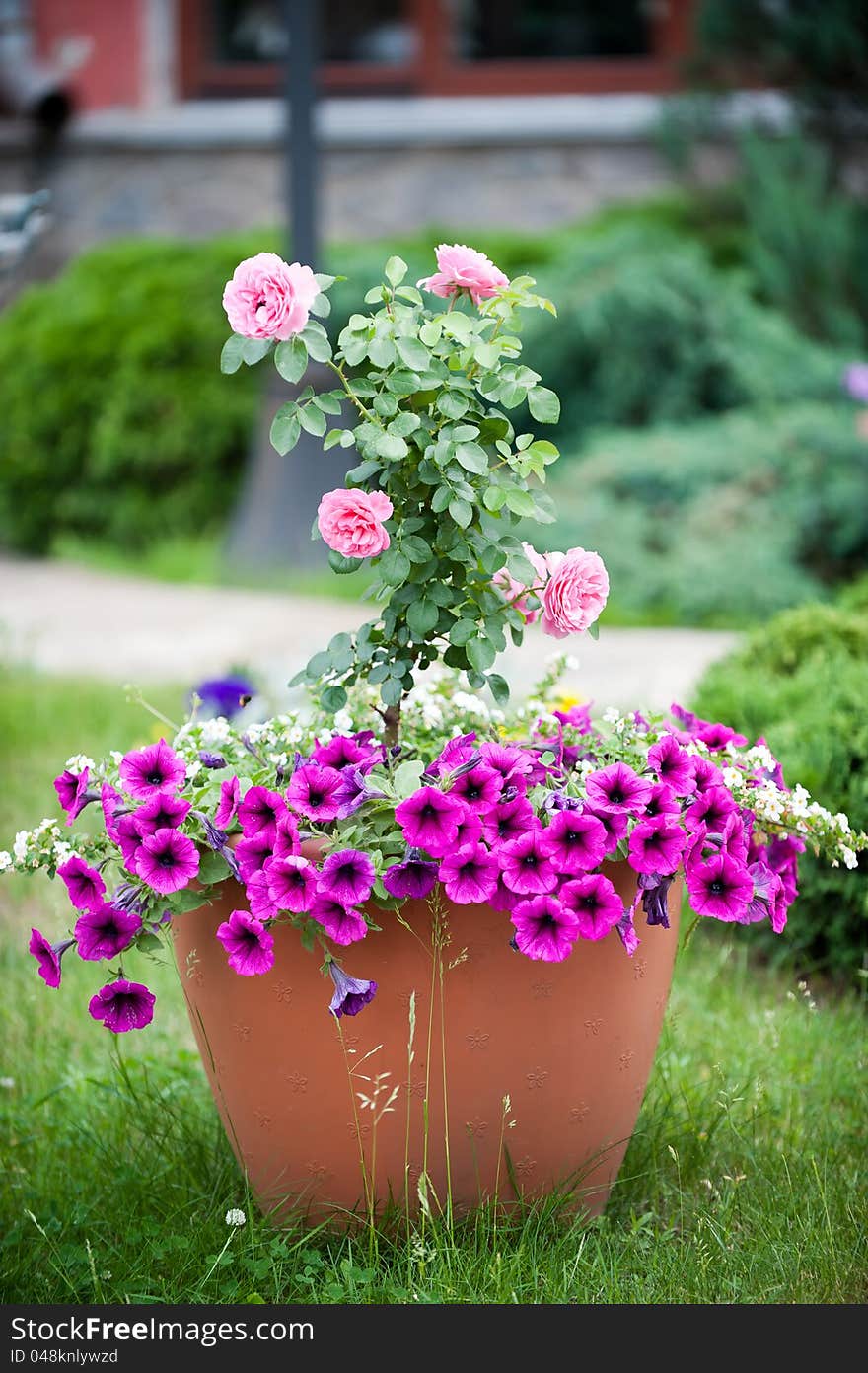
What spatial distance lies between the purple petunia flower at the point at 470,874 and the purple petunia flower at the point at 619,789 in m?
0.14

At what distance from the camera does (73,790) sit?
1758mm

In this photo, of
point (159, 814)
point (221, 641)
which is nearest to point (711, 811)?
point (159, 814)

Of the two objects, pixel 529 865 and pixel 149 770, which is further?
pixel 149 770

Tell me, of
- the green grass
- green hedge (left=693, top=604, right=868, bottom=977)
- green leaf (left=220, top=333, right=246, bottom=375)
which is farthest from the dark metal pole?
green leaf (left=220, top=333, right=246, bottom=375)

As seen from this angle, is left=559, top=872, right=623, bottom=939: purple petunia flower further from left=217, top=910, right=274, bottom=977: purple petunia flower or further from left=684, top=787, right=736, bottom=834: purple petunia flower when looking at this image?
left=217, top=910, right=274, bottom=977: purple petunia flower

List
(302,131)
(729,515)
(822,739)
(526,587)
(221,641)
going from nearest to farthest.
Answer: (526,587) → (822,739) → (221,641) → (729,515) → (302,131)

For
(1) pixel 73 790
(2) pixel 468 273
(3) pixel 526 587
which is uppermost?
(2) pixel 468 273

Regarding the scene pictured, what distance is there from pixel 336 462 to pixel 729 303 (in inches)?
71.5

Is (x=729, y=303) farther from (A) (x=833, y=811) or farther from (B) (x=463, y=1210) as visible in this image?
(B) (x=463, y=1210)

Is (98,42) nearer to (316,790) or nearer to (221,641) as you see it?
(221,641)

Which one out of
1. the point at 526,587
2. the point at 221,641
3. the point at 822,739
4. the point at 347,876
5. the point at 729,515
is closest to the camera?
the point at 347,876

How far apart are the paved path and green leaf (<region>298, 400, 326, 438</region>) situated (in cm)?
217

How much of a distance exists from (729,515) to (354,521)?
3.98m

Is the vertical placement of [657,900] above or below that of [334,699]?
below
